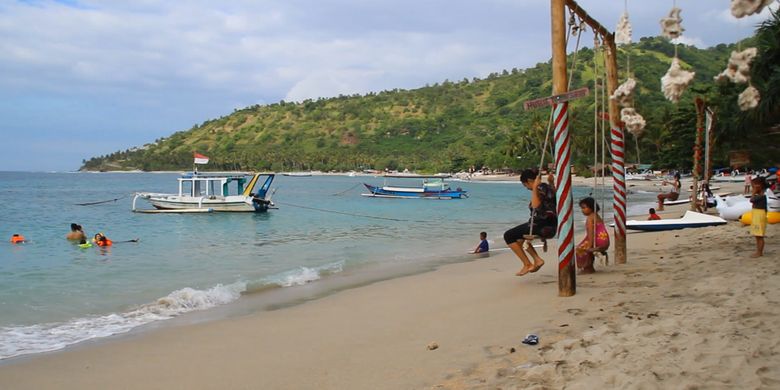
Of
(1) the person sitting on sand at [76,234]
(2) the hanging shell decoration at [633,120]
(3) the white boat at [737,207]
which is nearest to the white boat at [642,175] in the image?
(3) the white boat at [737,207]

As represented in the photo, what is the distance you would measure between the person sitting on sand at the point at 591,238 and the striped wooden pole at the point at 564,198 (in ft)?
5.76

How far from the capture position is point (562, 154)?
8211mm

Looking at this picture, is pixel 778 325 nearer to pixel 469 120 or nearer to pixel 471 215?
pixel 471 215

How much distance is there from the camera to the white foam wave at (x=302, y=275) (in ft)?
42.3

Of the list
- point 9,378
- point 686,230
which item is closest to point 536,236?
point 9,378

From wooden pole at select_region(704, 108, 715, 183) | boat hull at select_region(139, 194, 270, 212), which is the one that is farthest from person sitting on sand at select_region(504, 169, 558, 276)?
boat hull at select_region(139, 194, 270, 212)

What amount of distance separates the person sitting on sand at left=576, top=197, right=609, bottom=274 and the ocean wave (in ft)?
18.6

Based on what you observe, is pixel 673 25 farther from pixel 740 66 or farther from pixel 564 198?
pixel 564 198

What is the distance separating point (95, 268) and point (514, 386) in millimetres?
14223

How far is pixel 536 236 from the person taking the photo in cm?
938

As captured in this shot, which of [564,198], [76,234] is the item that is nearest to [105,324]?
[564,198]

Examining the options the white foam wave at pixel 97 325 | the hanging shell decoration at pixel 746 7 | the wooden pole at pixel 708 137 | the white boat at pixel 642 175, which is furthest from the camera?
the white boat at pixel 642 175

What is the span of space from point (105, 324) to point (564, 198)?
6.87 meters

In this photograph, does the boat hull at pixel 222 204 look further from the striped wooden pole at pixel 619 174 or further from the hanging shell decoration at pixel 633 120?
the hanging shell decoration at pixel 633 120
